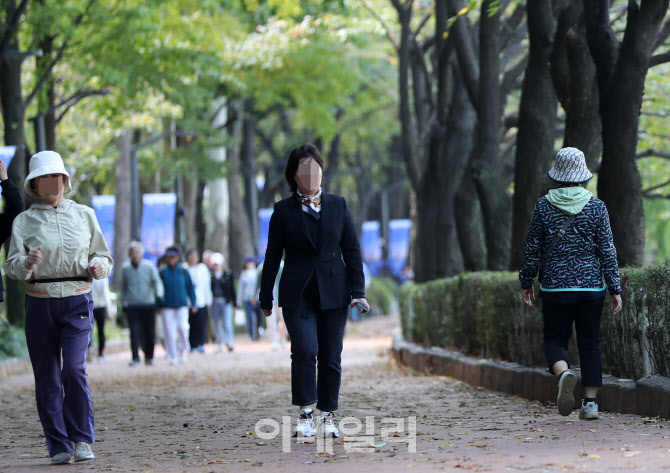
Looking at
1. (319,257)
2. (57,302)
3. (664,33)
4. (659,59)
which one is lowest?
(57,302)

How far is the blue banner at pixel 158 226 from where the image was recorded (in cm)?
2939

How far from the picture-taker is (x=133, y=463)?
25.5 feet

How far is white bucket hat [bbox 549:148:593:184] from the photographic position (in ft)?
29.0

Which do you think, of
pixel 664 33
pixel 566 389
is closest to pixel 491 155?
pixel 664 33

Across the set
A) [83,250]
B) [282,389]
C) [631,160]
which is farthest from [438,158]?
[83,250]

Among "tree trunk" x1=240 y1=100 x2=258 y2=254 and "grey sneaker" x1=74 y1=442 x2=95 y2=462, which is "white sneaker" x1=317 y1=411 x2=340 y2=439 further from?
"tree trunk" x1=240 y1=100 x2=258 y2=254

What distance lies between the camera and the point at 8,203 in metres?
8.05

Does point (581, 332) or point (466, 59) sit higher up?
point (466, 59)

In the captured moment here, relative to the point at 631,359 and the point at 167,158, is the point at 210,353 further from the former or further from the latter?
the point at 631,359

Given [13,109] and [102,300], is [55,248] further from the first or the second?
[13,109]

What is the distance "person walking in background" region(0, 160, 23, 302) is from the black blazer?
63.3 inches

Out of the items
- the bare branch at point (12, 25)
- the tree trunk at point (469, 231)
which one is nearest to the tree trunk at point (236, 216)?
the bare branch at point (12, 25)

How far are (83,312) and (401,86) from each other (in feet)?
51.6

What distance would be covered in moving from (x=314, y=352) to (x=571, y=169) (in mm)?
2238
